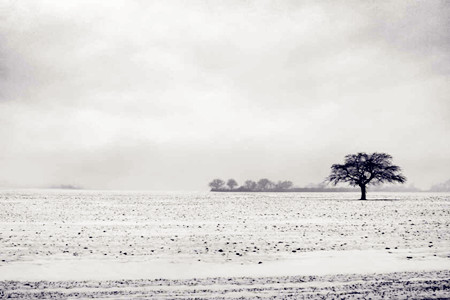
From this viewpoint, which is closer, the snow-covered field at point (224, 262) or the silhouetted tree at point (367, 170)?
the snow-covered field at point (224, 262)

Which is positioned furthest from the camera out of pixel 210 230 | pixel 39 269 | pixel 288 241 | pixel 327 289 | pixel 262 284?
pixel 210 230

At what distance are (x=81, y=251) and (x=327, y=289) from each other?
34.9ft

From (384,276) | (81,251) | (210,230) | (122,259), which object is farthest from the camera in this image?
(210,230)

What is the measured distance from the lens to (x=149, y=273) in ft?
39.8

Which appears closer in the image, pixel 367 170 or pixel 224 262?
pixel 224 262

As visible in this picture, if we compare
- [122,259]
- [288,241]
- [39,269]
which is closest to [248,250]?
[288,241]

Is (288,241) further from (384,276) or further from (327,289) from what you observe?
(327,289)

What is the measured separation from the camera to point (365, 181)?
2982 inches

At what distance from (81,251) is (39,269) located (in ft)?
10.7

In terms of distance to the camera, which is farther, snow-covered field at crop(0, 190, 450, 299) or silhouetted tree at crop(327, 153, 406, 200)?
silhouetted tree at crop(327, 153, 406, 200)

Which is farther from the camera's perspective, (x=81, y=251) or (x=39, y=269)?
(x=81, y=251)

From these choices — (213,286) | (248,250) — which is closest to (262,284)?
(213,286)

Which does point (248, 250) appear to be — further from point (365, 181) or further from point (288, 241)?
point (365, 181)

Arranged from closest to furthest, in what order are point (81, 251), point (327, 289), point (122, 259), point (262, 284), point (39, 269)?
point (327, 289)
point (262, 284)
point (39, 269)
point (122, 259)
point (81, 251)
